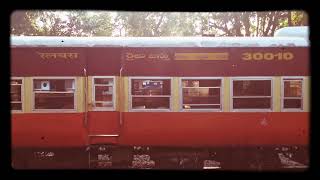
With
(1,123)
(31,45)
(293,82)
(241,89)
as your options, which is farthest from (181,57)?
(1,123)

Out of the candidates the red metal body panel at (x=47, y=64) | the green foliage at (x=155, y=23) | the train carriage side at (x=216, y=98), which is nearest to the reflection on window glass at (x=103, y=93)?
the train carriage side at (x=216, y=98)

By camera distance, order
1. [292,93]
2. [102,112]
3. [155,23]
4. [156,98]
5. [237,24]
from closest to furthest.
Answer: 1. [102,112]
2. [156,98]
3. [292,93]
4. [237,24]
5. [155,23]

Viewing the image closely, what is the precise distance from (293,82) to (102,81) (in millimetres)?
4609

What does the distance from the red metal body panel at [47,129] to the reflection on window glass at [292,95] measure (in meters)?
4.88

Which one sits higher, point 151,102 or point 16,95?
point 16,95

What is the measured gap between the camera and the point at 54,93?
10078mm

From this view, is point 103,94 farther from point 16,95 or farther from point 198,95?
point 198,95

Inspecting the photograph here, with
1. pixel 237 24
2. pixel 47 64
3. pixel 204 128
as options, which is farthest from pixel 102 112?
pixel 237 24

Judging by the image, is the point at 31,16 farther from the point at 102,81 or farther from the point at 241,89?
the point at 241,89

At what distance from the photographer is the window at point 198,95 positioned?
33.2 feet

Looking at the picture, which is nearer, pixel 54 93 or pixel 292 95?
pixel 54 93

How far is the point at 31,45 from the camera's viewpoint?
10266mm

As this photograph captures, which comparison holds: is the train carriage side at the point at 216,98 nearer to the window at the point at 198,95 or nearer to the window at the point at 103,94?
the window at the point at 198,95

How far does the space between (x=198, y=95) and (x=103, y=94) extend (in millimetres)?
2262
